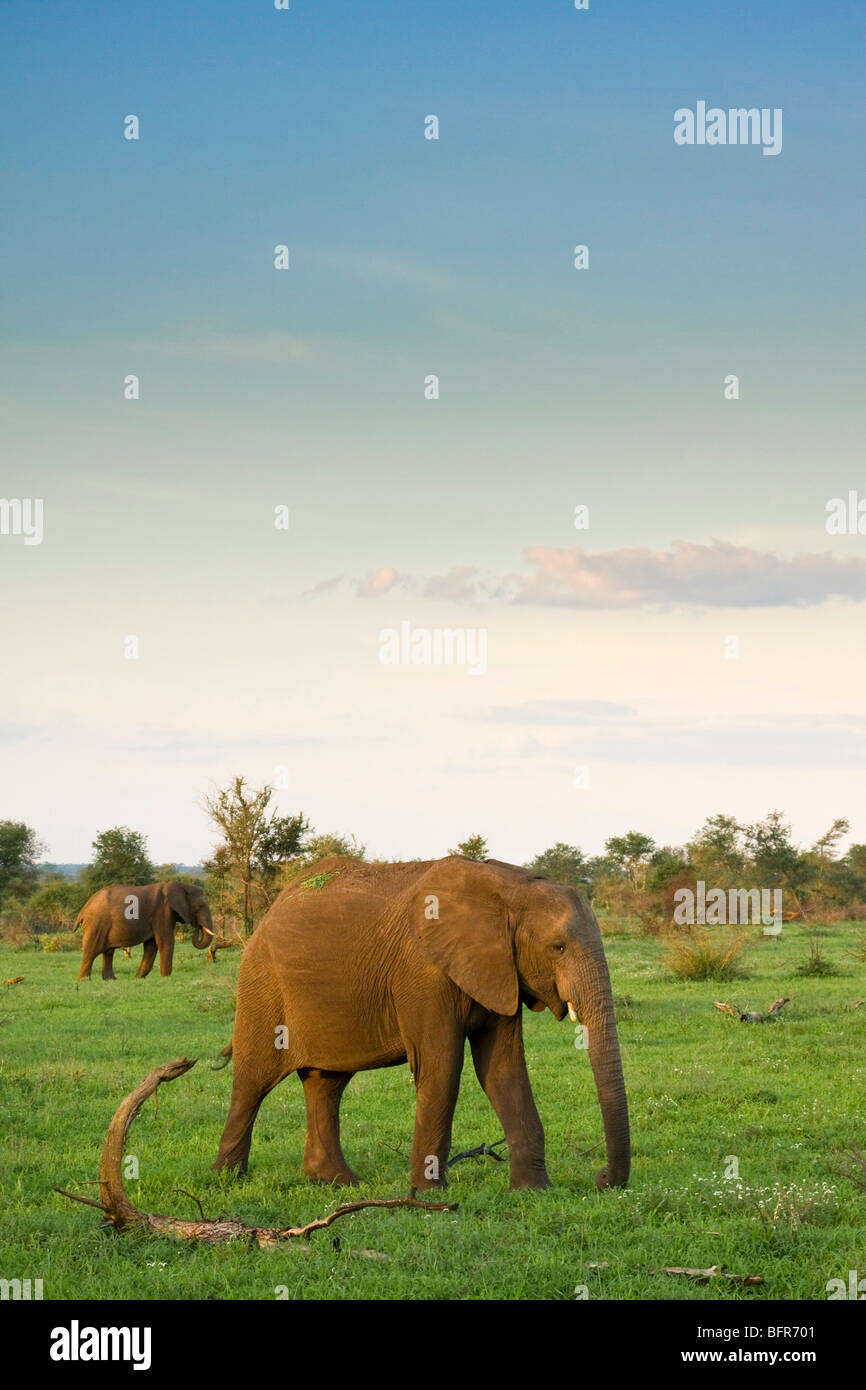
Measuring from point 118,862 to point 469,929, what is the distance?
51647 mm

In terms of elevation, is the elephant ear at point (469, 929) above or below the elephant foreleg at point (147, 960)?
above

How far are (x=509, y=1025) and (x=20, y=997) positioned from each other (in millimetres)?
17984

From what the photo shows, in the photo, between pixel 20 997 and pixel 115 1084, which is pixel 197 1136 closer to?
pixel 115 1084

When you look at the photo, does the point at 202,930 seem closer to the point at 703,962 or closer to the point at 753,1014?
the point at 703,962

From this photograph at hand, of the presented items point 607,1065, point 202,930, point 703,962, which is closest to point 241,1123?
point 607,1065

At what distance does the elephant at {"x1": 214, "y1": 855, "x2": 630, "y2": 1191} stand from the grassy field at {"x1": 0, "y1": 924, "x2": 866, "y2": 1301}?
51 centimetres

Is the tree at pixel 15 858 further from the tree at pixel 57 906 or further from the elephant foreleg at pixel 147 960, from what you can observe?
the elephant foreleg at pixel 147 960

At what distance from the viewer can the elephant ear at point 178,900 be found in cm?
3269

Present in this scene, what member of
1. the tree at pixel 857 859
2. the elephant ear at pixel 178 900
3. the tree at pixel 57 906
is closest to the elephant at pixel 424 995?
the elephant ear at pixel 178 900

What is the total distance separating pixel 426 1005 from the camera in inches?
437

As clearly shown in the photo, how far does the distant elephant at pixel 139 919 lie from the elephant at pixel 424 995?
20.2 metres

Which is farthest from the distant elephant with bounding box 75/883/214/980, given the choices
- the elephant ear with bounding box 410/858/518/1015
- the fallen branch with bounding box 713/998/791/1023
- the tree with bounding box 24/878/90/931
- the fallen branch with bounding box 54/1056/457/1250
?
the tree with bounding box 24/878/90/931

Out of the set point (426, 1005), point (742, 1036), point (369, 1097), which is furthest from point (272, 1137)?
point (742, 1036)

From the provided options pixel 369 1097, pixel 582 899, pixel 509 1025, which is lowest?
pixel 369 1097
